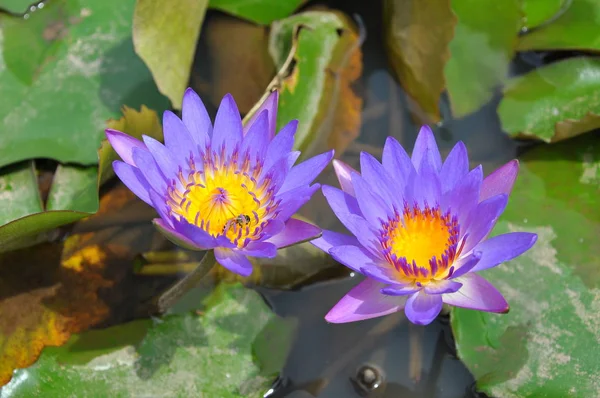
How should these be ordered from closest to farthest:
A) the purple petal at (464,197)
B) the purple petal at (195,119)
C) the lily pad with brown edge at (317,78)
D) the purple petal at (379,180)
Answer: the purple petal at (464,197) → the purple petal at (379,180) → the purple petal at (195,119) → the lily pad with brown edge at (317,78)

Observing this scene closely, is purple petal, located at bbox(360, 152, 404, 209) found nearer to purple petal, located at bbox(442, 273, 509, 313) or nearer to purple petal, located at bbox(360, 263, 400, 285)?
purple petal, located at bbox(360, 263, 400, 285)

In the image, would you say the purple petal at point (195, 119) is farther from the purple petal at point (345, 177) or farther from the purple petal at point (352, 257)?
the purple petal at point (352, 257)

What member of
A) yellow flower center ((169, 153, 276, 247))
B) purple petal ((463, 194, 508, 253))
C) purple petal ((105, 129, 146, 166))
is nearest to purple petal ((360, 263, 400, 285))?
purple petal ((463, 194, 508, 253))

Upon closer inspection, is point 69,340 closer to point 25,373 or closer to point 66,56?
point 25,373

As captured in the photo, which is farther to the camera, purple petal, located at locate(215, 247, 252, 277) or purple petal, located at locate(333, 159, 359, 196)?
purple petal, located at locate(333, 159, 359, 196)

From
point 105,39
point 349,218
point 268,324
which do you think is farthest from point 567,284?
point 105,39

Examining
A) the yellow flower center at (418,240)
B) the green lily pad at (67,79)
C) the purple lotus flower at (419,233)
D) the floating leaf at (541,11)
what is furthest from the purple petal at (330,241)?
the floating leaf at (541,11)
